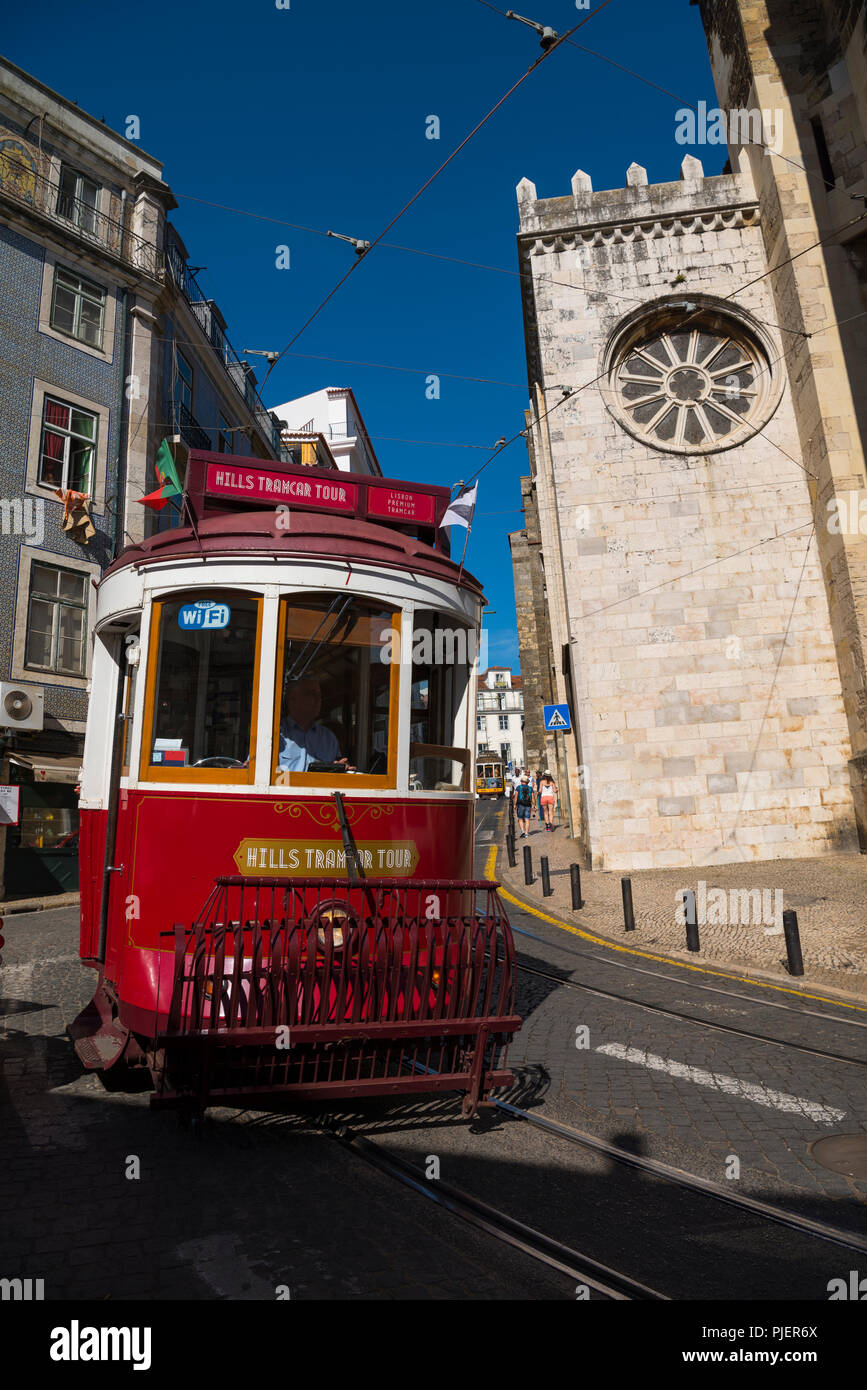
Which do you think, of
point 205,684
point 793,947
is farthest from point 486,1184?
point 793,947

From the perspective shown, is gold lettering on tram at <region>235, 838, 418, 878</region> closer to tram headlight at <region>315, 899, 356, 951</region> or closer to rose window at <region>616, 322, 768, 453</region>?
tram headlight at <region>315, 899, 356, 951</region>

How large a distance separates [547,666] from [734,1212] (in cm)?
2863

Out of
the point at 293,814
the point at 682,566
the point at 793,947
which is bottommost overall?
the point at 793,947

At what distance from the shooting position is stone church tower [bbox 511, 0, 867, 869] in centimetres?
1426

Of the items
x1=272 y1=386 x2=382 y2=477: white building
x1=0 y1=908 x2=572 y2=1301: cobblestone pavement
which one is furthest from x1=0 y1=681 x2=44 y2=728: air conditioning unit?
x1=272 y1=386 x2=382 y2=477: white building

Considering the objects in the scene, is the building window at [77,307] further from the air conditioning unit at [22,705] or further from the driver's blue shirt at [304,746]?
the driver's blue shirt at [304,746]

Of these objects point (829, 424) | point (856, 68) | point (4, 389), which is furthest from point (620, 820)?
point (4, 389)

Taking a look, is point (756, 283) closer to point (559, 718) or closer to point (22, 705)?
point (559, 718)

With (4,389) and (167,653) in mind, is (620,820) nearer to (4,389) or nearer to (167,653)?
(167,653)

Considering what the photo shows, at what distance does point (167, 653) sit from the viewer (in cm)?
469

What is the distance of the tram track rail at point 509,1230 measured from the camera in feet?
9.26

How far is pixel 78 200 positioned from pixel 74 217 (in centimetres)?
45

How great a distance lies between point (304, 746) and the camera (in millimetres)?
4754

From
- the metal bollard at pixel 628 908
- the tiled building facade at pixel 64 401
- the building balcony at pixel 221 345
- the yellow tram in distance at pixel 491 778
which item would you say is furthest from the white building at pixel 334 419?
the metal bollard at pixel 628 908
